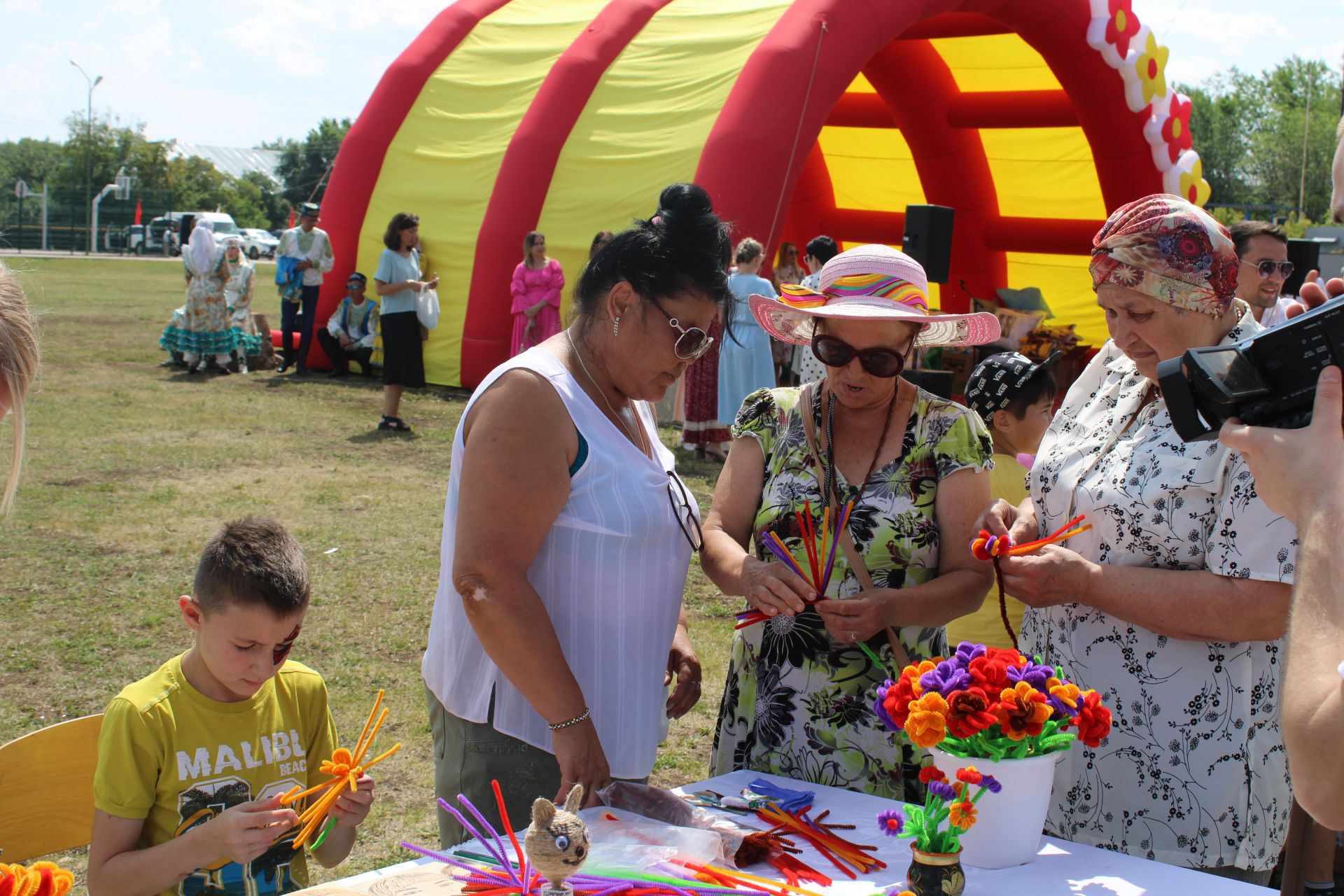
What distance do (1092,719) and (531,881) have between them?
3.06 feet

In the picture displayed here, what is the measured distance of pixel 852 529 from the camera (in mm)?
2408

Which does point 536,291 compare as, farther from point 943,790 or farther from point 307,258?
point 943,790

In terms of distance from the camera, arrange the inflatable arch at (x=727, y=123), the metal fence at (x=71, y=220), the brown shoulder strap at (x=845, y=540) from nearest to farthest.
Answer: the brown shoulder strap at (x=845, y=540), the inflatable arch at (x=727, y=123), the metal fence at (x=71, y=220)

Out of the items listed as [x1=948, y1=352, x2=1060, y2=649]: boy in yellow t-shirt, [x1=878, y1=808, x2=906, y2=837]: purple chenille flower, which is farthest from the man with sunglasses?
[x1=878, y1=808, x2=906, y2=837]: purple chenille flower

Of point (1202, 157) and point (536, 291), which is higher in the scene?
point (1202, 157)

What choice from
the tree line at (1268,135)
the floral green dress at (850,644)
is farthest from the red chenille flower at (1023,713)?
the tree line at (1268,135)

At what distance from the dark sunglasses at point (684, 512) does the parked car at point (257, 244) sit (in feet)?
140

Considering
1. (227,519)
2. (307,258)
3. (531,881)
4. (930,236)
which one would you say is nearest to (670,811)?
(531,881)

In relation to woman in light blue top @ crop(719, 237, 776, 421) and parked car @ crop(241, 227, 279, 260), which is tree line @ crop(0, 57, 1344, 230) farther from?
woman in light blue top @ crop(719, 237, 776, 421)

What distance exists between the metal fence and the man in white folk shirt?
31963 millimetres

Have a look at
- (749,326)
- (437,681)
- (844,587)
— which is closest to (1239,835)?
(844,587)

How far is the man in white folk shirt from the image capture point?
12000 millimetres

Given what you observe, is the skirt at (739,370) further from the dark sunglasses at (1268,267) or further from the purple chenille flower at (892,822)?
the purple chenille flower at (892,822)

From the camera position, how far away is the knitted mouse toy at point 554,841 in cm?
145
